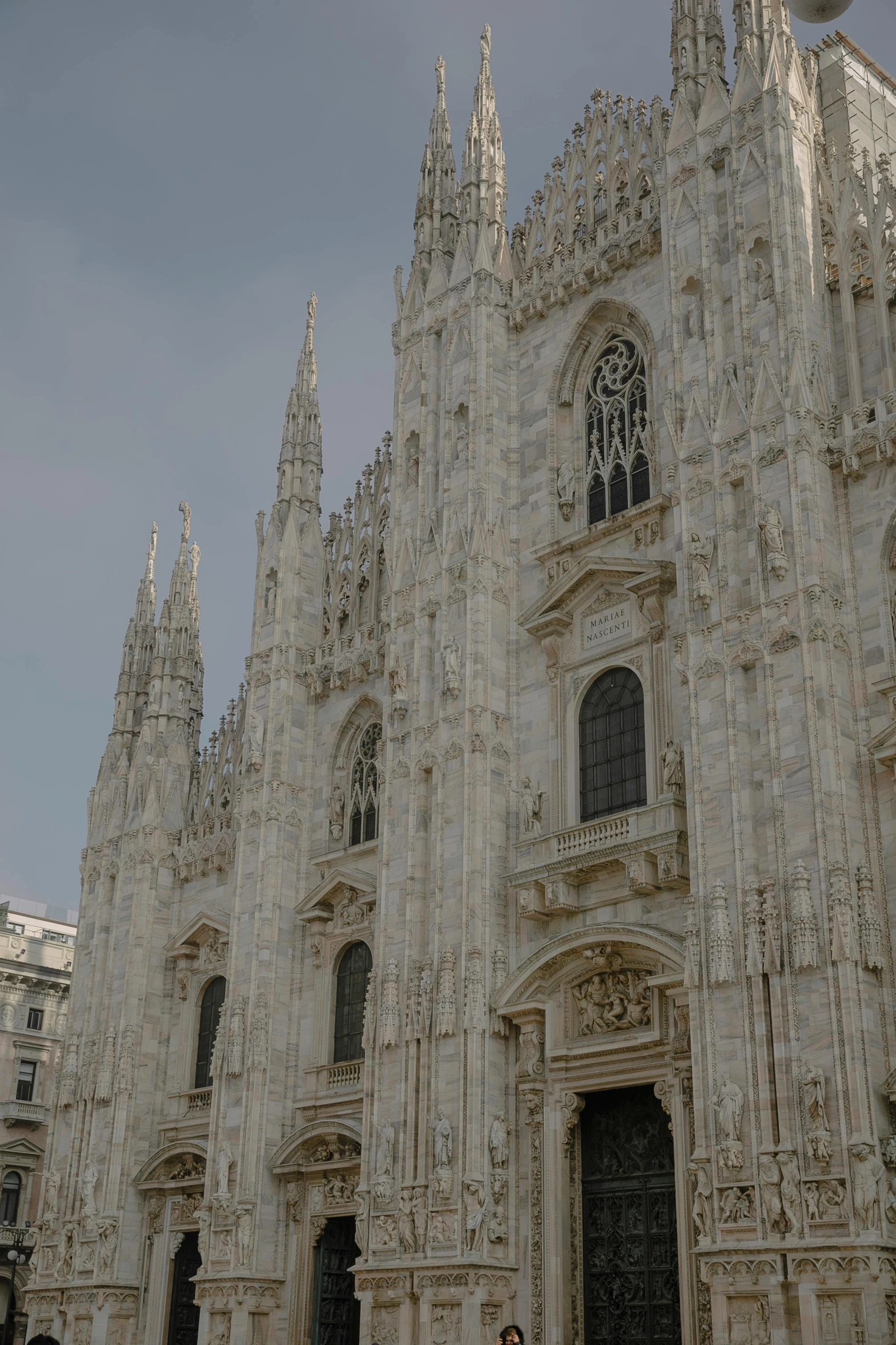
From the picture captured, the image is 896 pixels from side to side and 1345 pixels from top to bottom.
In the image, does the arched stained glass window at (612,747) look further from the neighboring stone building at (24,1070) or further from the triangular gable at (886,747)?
the neighboring stone building at (24,1070)

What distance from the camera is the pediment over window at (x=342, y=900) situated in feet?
85.6

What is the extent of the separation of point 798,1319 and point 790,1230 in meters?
0.93

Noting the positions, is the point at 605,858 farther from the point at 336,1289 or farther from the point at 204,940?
the point at 204,940

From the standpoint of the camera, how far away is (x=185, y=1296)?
1080 inches

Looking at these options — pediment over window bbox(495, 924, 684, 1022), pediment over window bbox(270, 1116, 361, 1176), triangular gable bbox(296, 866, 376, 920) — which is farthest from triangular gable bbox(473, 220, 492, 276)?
pediment over window bbox(270, 1116, 361, 1176)

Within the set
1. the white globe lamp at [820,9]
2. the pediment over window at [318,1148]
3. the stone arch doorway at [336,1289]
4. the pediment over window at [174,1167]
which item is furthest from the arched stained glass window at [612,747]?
the white globe lamp at [820,9]

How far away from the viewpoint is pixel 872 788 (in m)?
19.1

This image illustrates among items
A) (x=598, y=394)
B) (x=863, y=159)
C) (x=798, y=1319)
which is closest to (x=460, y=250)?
(x=598, y=394)

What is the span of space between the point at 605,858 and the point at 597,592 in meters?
4.62

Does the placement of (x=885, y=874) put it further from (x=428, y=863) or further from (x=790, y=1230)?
(x=428, y=863)

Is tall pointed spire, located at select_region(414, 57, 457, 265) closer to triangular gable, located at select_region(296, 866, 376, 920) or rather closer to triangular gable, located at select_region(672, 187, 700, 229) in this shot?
triangular gable, located at select_region(672, 187, 700, 229)

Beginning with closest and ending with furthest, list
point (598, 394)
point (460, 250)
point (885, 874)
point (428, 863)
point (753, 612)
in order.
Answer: point (885, 874) → point (753, 612) → point (428, 863) → point (598, 394) → point (460, 250)

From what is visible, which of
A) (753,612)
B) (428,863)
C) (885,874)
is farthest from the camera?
(428,863)

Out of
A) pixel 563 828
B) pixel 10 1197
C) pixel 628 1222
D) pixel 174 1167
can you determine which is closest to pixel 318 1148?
pixel 174 1167
